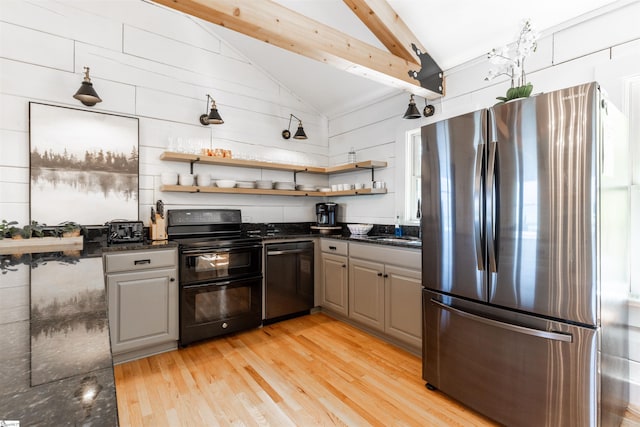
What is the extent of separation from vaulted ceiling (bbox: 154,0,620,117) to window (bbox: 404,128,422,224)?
1.70 ft

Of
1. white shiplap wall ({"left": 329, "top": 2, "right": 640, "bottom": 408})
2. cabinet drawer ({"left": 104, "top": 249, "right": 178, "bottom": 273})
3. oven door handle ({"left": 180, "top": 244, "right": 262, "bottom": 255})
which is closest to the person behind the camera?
white shiplap wall ({"left": 329, "top": 2, "right": 640, "bottom": 408})

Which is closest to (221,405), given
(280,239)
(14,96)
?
(280,239)

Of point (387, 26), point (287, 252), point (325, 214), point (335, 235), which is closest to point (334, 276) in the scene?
point (335, 235)

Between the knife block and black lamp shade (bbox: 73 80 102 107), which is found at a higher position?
black lamp shade (bbox: 73 80 102 107)

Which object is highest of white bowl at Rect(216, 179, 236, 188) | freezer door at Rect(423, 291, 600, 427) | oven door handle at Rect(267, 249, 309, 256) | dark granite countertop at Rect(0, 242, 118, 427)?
white bowl at Rect(216, 179, 236, 188)

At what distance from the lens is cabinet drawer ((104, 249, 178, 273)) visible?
8.38ft

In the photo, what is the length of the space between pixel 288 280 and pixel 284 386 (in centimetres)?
134

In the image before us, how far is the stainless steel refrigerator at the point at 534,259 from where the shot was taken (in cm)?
155

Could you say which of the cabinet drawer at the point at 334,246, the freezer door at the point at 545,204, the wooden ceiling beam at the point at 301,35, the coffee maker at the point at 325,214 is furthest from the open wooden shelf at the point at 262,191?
the freezer door at the point at 545,204

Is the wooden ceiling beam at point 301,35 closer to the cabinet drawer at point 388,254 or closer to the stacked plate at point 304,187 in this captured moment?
the cabinet drawer at point 388,254

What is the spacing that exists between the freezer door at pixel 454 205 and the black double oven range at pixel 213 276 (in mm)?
1801

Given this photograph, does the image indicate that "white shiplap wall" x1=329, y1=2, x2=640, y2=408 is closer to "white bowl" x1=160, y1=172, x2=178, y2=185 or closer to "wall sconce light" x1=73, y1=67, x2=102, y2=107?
"white bowl" x1=160, y1=172, x2=178, y2=185

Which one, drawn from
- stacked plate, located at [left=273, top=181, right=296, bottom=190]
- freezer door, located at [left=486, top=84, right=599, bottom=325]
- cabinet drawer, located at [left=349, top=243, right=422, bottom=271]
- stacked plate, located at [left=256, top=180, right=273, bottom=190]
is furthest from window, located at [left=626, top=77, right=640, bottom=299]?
stacked plate, located at [left=256, top=180, right=273, bottom=190]

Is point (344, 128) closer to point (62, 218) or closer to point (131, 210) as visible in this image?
point (131, 210)
